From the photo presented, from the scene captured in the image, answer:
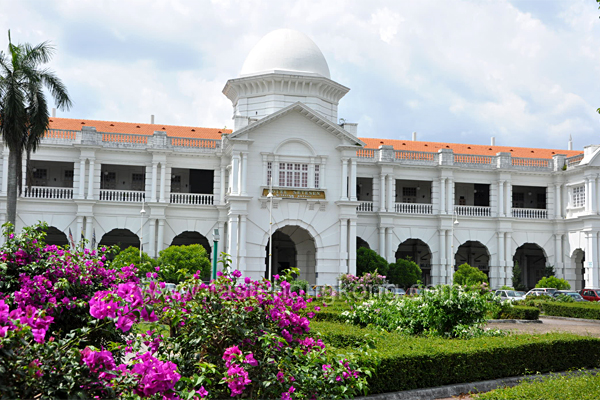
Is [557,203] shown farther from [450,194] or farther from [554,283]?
[450,194]

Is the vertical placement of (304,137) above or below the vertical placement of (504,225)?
above

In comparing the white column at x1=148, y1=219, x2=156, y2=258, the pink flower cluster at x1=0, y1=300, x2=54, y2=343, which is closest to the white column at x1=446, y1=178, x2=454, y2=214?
the white column at x1=148, y1=219, x2=156, y2=258

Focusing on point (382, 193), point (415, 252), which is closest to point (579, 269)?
point (415, 252)

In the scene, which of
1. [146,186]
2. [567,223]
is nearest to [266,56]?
[146,186]

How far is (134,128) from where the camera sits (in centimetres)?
4081

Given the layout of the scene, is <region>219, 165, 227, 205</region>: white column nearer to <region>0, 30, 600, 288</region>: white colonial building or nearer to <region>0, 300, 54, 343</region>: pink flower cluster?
<region>0, 30, 600, 288</region>: white colonial building

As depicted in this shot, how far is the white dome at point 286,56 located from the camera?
38.4 m

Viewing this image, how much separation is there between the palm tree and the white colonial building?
5.54m

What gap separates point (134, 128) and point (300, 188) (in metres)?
14.1

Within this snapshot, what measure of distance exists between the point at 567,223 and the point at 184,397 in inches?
1626

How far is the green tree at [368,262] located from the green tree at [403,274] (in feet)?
2.51

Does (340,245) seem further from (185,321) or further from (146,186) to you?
(185,321)

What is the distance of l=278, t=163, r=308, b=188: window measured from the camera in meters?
34.3

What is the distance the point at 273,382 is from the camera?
645 centimetres
